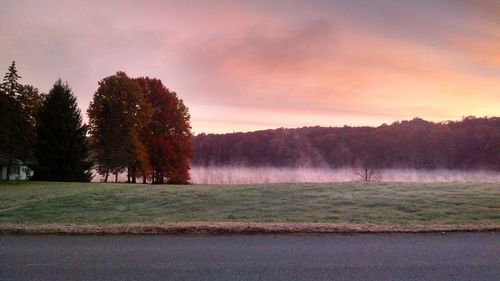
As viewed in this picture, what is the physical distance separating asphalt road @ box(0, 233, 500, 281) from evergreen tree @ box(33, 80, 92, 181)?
106 ft

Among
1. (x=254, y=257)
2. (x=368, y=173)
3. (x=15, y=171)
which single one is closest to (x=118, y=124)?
(x=15, y=171)

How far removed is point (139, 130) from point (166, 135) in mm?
3668

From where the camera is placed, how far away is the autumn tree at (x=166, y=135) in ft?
144

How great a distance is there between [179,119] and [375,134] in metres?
25.8

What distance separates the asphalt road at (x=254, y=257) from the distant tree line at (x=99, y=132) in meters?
31.8

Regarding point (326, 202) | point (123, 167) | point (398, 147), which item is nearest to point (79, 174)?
point (123, 167)

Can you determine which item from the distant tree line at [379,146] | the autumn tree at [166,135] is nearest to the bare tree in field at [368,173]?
the distant tree line at [379,146]

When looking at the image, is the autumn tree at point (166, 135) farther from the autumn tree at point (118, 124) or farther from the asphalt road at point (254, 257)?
the asphalt road at point (254, 257)

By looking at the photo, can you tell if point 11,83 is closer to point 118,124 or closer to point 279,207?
point 118,124

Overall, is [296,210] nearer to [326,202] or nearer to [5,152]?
[326,202]

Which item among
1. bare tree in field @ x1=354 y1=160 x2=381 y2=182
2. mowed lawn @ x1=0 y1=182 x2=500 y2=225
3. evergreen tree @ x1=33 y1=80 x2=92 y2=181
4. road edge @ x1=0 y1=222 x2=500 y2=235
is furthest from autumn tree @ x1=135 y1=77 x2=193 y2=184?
road edge @ x1=0 y1=222 x2=500 y2=235

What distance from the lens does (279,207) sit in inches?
542

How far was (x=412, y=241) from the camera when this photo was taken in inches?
320

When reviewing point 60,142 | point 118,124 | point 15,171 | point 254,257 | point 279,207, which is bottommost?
point 254,257
